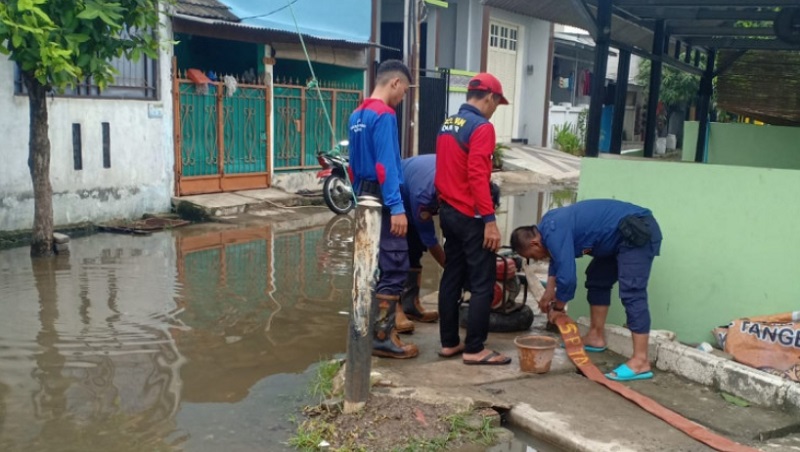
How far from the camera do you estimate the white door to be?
2164cm

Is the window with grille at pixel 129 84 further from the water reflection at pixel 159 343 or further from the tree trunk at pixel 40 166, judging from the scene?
the water reflection at pixel 159 343

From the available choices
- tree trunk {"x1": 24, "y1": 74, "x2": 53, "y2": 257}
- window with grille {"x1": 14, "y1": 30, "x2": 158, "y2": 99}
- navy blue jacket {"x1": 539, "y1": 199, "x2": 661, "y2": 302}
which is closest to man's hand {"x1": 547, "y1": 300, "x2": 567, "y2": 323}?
navy blue jacket {"x1": 539, "y1": 199, "x2": 661, "y2": 302}

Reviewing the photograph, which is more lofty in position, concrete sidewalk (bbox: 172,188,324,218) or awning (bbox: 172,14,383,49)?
awning (bbox: 172,14,383,49)

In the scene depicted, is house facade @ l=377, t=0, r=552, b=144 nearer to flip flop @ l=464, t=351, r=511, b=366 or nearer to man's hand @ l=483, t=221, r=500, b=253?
man's hand @ l=483, t=221, r=500, b=253

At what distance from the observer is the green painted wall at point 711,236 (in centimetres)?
464

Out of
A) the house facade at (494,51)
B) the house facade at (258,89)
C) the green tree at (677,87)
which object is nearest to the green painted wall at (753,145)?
the house facade at (258,89)

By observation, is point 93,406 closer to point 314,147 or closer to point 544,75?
point 314,147

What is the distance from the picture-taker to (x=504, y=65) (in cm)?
2239

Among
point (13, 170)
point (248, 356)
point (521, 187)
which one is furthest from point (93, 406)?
point (521, 187)

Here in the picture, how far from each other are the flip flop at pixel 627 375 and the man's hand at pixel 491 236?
3.58ft

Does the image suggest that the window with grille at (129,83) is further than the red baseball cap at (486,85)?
Yes

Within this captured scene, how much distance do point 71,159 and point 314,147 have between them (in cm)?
518

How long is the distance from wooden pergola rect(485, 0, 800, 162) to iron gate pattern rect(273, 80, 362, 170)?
618 centimetres

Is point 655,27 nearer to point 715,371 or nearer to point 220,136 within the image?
point 715,371
